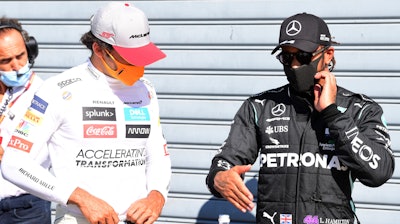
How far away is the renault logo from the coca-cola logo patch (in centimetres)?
90

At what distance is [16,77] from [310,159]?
7.35 feet

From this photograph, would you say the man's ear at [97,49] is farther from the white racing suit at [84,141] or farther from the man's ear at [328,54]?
the man's ear at [328,54]

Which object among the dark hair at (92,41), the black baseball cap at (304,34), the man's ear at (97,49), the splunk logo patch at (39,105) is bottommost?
the splunk logo patch at (39,105)

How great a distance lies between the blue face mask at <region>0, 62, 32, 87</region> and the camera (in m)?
5.82

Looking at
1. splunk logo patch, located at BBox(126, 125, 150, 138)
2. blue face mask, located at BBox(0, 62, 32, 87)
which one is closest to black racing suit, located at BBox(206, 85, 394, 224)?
splunk logo patch, located at BBox(126, 125, 150, 138)

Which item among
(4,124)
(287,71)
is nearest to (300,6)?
(287,71)

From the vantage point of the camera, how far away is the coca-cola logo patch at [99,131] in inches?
175

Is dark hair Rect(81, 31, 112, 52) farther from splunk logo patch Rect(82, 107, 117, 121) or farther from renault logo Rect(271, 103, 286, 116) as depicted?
renault logo Rect(271, 103, 286, 116)

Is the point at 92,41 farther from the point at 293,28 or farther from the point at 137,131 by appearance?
the point at 293,28

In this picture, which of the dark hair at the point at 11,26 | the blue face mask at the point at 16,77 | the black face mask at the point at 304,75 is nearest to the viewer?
the black face mask at the point at 304,75

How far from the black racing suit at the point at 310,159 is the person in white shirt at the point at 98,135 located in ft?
1.60

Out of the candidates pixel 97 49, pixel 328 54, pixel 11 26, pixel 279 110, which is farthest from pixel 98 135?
pixel 11 26

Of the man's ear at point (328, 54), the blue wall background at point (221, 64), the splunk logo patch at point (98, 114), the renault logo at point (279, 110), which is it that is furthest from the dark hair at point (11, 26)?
the man's ear at point (328, 54)

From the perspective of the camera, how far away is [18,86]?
5.91m
